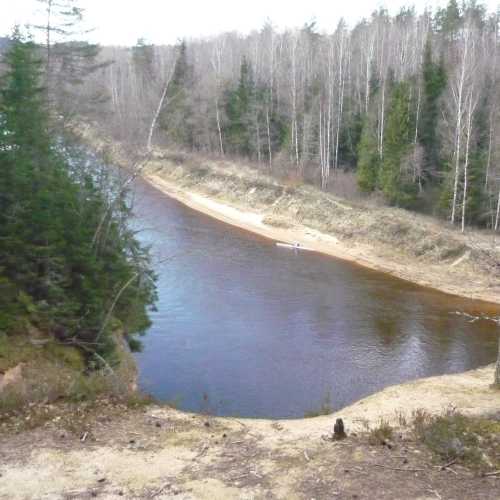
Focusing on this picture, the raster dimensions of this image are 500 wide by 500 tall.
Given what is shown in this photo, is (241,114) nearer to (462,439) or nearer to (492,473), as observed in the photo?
(462,439)

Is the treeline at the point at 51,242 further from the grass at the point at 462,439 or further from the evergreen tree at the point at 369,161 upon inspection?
the evergreen tree at the point at 369,161

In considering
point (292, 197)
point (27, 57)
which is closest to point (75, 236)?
point (27, 57)

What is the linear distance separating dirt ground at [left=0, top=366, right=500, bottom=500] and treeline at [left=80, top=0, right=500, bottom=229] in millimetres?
9438

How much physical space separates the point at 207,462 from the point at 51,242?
25.7 ft

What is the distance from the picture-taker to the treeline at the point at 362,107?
31328 millimetres

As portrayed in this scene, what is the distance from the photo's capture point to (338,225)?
35750mm

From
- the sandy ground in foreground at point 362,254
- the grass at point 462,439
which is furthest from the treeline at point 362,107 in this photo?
the grass at point 462,439

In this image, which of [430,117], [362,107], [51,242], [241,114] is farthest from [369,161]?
[51,242]

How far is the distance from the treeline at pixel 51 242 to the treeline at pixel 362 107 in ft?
7.77

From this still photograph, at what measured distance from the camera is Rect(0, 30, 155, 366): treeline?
1294 centimetres

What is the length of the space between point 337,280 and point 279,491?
22.3 metres

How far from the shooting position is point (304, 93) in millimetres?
45844

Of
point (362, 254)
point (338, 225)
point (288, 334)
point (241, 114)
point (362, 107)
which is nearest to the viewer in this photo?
point (288, 334)

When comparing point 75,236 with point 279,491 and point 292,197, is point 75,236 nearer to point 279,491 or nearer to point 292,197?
point 279,491
